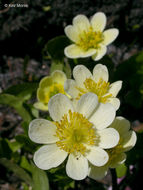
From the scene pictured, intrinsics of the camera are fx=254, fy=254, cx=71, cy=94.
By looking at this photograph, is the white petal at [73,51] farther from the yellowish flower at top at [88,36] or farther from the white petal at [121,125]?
the white petal at [121,125]

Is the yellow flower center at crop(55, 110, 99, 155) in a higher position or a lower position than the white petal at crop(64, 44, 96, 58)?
lower

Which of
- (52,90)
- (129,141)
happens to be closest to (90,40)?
(52,90)

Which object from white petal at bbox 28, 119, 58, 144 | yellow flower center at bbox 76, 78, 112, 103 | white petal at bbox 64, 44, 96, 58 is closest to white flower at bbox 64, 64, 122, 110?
yellow flower center at bbox 76, 78, 112, 103

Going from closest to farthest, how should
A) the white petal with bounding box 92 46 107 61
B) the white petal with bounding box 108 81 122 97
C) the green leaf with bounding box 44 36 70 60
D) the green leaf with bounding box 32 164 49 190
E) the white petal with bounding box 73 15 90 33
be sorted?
the white petal with bounding box 108 81 122 97, the green leaf with bounding box 32 164 49 190, the white petal with bounding box 92 46 107 61, the white petal with bounding box 73 15 90 33, the green leaf with bounding box 44 36 70 60

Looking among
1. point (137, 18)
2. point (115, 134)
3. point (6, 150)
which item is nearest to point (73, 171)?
point (115, 134)

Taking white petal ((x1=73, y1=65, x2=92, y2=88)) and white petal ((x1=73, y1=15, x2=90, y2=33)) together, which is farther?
white petal ((x1=73, y1=15, x2=90, y2=33))

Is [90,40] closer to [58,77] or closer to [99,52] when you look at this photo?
[99,52]

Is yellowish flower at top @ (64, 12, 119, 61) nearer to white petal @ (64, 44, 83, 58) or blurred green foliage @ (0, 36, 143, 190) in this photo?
white petal @ (64, 44, 83, 58)
